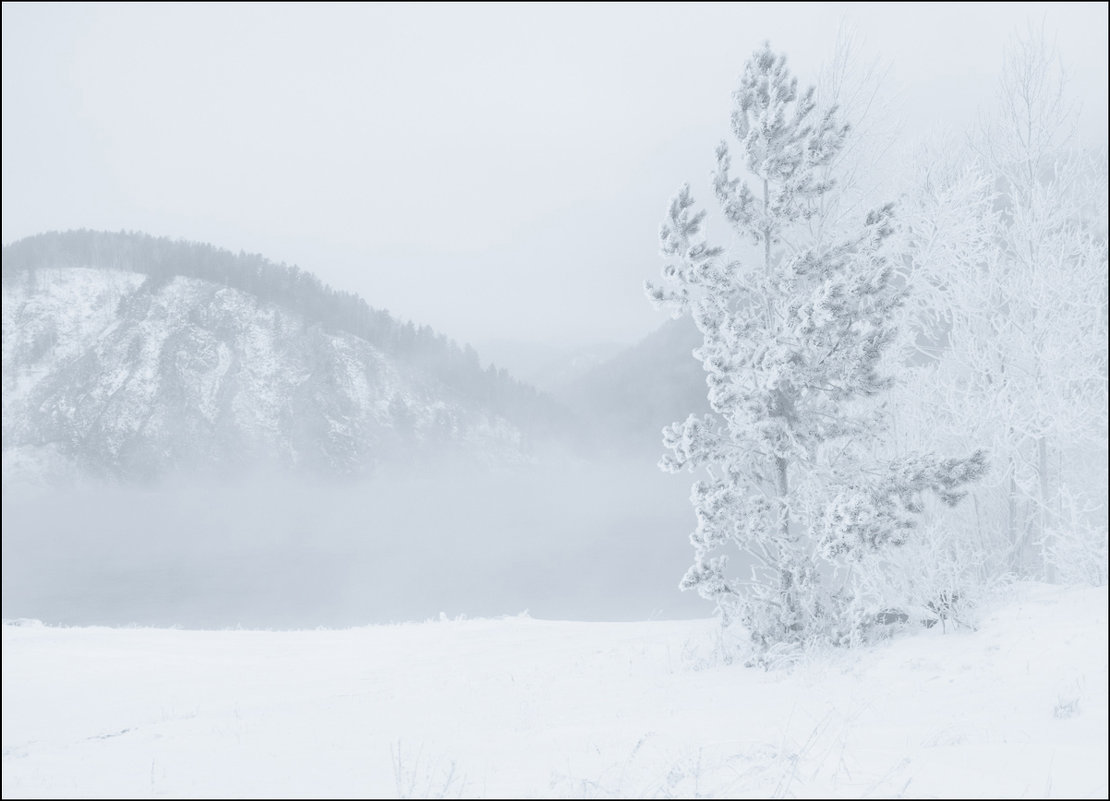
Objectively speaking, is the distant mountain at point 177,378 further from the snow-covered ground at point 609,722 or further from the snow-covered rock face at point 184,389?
the snow-covered ground at point 609,722

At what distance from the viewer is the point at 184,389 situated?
17950 cm

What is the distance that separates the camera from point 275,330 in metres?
194

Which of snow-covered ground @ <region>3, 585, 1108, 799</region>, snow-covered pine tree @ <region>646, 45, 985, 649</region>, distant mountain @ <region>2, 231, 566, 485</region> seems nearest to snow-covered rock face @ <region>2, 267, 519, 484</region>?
distant mountain @ <region>2, 231, 566, 485</region>

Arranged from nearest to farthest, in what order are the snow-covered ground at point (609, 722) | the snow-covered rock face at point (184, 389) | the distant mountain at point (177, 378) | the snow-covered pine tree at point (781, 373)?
the snow-covered ground at point (609, 722) → the snow-covered pine tree at point (781, 373) → the snow-covered rock face at point (184, 389) → the distant mountain at point (177, 378)

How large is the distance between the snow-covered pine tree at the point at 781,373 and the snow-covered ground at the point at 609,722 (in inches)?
63.6

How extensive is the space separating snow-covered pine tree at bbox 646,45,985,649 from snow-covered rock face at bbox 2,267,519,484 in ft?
600

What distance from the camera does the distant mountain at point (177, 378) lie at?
164 metres

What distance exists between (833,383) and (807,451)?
4.27 ft

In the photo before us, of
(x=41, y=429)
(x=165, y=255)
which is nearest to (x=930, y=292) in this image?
(x=41, y=429)

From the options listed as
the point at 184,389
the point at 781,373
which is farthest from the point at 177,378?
the point at 781,373

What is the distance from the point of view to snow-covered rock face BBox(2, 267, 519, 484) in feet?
536

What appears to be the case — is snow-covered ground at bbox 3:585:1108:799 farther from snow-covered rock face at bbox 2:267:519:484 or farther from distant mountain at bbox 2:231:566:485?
distant mountain at bbox 2:231:566:485

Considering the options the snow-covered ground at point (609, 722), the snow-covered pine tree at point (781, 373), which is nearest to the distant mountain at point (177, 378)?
the snow-covered ground at point (609, 722)

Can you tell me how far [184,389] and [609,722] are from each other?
193m
